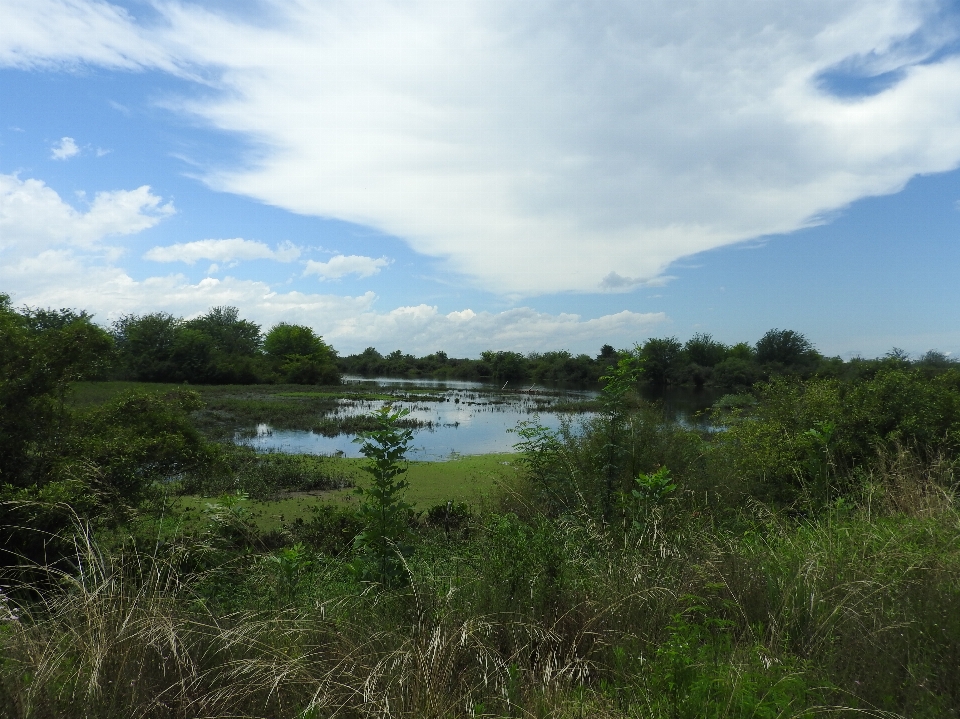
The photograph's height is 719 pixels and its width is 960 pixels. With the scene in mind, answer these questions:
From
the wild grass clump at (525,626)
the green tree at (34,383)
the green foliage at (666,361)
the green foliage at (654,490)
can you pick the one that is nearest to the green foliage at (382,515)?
the wild grass clump at (525,626)

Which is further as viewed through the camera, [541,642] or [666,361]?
[666,361]

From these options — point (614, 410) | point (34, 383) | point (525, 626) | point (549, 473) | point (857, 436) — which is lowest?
point (525, 626)

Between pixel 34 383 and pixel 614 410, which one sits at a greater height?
pixel 34 383

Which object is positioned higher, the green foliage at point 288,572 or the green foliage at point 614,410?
the green foliage at point 614,410

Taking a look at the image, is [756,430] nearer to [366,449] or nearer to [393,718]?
[366,449]

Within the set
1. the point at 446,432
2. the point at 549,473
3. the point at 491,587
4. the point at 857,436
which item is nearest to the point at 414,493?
the point at 549,473

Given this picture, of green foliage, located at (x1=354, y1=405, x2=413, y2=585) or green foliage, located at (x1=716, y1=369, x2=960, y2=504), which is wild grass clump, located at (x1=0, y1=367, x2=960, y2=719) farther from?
green foliage, located at (x1=716, y1=369, x2=960, y2=504)

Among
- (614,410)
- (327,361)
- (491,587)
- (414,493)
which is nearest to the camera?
(491,587)

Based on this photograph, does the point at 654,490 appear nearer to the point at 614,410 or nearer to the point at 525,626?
the point at 614,410

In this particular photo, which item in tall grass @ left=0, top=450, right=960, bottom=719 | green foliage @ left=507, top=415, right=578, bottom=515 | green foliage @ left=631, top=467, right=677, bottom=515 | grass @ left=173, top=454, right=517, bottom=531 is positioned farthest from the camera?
grass @ left=173, top=454, right=517, bottom=531

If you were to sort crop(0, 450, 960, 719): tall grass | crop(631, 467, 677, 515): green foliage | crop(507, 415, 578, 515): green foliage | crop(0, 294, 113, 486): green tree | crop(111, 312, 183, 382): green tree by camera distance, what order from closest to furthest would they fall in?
crop(0, 450, 960, 719): tall grass → crop(631, 467, 677, 515): green foliage → crop(0, 294, 113, 486): green tree → crop(507, 415, 578, 515): green foliage → crop(111, 312, 183, 382): green tree

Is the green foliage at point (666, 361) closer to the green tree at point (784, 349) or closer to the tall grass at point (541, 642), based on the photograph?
the green tree at point (784, 349)

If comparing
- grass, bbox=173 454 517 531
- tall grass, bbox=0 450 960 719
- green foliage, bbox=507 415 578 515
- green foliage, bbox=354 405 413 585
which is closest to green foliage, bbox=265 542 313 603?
tall grass, bbox=0 450 960 719

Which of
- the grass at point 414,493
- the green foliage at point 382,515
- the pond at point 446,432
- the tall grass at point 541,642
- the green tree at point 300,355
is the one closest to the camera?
the tall grass at point 541,642
